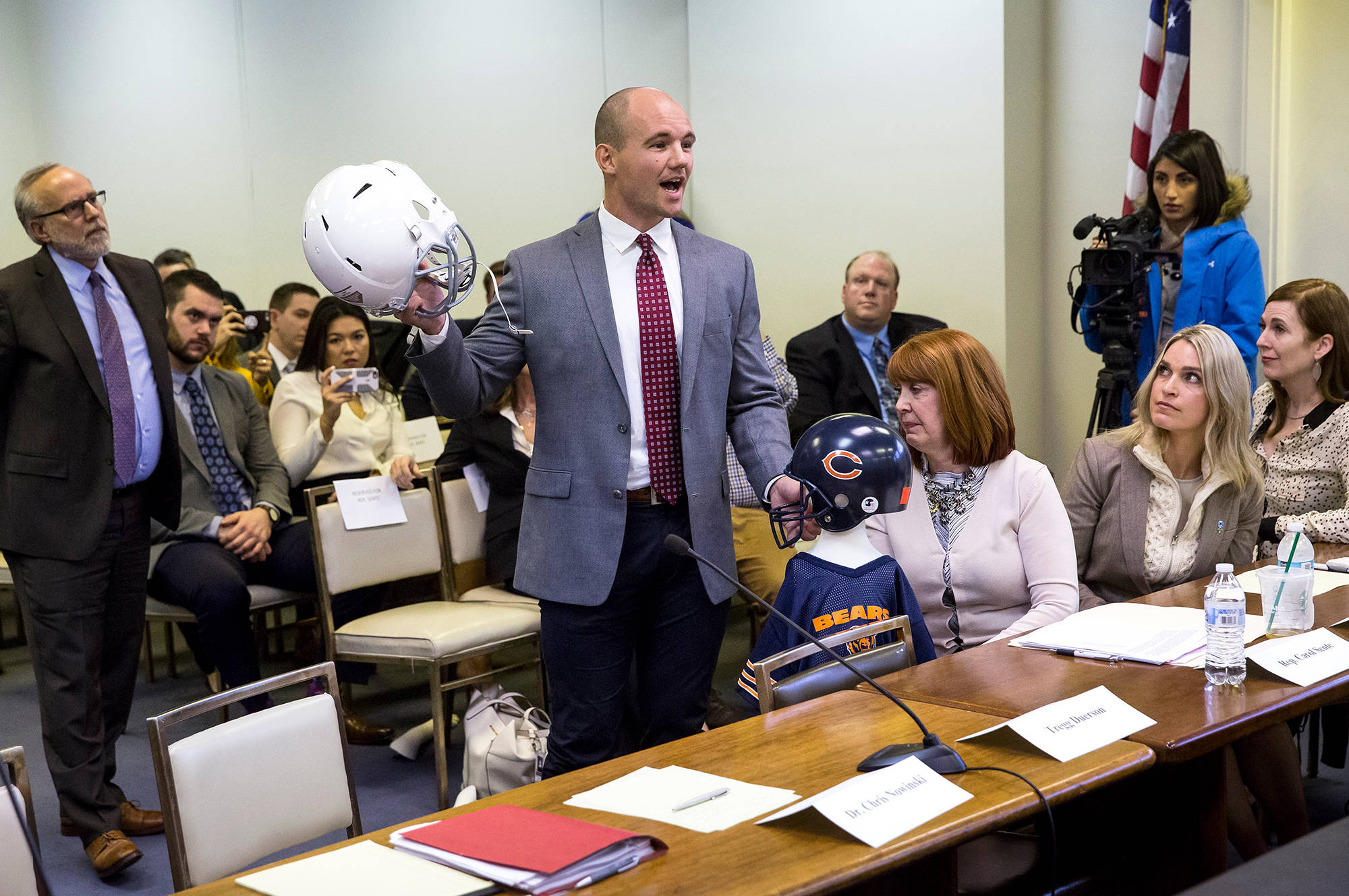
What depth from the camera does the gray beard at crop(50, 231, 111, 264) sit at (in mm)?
2906

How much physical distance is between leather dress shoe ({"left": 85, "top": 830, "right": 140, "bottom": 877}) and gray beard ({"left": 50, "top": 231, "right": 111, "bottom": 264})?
1.38 metres

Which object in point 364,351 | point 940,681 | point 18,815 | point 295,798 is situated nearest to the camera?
point 18,815

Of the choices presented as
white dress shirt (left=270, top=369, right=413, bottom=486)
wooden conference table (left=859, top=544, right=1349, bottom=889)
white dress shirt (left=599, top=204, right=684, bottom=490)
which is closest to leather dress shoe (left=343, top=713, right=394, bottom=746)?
white dress shirt (left=270, top=369, right=413, bottom=486)

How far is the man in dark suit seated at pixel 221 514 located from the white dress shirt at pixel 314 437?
74mm

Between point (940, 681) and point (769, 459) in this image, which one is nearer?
point (940, 681)

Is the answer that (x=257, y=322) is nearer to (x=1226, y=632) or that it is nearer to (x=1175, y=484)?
(x=1175, y=484)

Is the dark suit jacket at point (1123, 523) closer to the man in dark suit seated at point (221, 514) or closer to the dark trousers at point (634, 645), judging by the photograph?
the dark trousers at point (634, 645)

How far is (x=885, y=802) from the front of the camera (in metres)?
1.42

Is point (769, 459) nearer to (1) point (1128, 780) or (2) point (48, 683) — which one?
(1) point (1128, 780)

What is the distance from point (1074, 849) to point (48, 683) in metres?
2.35

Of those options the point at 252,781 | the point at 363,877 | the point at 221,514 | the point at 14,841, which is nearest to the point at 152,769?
the point at 221,514

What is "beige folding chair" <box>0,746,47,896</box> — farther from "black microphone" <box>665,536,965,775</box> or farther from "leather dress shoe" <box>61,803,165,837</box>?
"leather dress shoe" <box>61,803,165,837</box>

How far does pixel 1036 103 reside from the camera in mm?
5215

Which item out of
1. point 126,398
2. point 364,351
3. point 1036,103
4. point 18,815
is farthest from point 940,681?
point 1036,103
